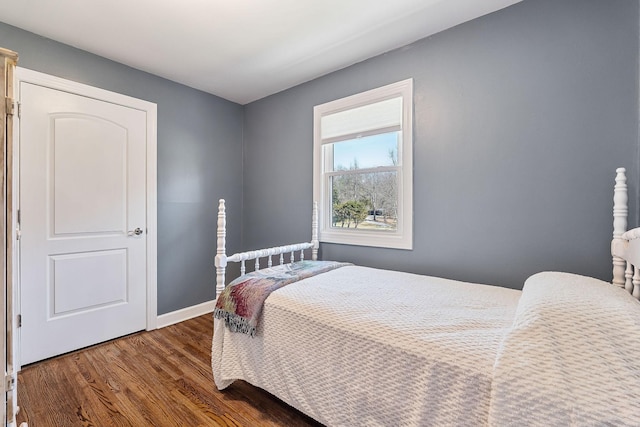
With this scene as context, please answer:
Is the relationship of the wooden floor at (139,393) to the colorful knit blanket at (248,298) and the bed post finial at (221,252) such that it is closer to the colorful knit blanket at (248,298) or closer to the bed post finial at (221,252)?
the colorful knit blanket at (248,298)

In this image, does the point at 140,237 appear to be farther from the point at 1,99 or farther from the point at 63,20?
the point at 1,99

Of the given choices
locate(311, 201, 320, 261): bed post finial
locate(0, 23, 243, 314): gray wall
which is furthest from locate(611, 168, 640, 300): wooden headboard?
locate(0, 23, 243, 314): gray wall

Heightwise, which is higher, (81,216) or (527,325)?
(81,216)

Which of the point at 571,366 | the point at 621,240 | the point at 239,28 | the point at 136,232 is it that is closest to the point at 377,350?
the point at 571,366

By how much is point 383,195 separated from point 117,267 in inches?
92.6

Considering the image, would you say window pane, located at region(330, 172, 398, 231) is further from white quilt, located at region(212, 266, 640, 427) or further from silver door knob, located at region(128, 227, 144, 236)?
silver door knob, located at region(128, 227, 144, 236)

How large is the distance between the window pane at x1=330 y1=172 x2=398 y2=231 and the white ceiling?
3.30 ft

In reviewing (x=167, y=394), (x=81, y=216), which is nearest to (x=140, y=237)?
(x=81, y=216)

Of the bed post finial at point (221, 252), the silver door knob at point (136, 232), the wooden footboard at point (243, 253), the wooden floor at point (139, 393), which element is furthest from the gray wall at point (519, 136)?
the silver door knob at point (136, 232)

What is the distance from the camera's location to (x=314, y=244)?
106 inches

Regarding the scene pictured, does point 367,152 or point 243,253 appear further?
point 367,152

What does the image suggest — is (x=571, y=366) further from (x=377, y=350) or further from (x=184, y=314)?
(x=184, y=314)

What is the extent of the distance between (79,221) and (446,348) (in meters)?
2.67

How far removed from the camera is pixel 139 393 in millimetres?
1731
